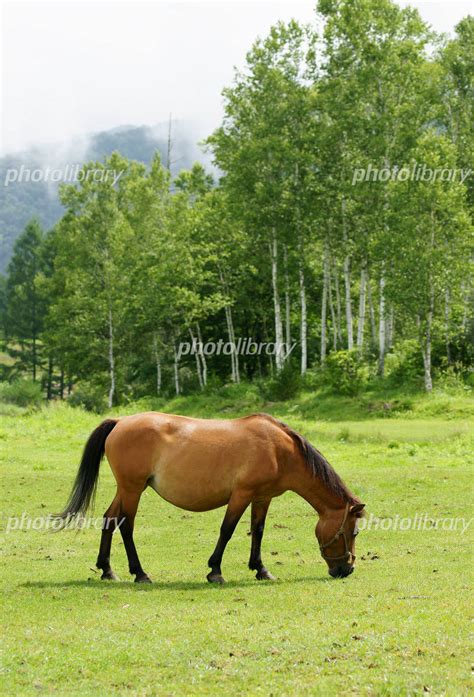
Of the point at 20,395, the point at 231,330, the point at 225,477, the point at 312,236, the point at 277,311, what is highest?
the point at 312,236

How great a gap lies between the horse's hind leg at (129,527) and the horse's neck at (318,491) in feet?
7.58

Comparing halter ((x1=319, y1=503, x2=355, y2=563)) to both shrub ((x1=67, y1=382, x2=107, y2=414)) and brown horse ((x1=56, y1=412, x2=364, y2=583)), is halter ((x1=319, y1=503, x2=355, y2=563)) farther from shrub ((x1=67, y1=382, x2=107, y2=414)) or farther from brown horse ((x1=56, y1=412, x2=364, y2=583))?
shrub ((x1=67, y1=382, x2=107, y2=414))

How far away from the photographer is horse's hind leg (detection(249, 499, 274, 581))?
439 inches

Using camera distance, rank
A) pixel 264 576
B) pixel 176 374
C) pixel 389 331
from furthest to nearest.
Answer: pixel 176 374
pixel 389 331
pixel 264 576

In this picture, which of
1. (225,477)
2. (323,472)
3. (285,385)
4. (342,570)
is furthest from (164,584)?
(285,385)

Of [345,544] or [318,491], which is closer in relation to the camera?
[345,544]

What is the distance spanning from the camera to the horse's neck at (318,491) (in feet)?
36.5

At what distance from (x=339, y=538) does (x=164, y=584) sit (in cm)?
253

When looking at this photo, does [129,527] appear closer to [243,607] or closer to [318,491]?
[243,607]

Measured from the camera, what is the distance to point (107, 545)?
11.1 metres

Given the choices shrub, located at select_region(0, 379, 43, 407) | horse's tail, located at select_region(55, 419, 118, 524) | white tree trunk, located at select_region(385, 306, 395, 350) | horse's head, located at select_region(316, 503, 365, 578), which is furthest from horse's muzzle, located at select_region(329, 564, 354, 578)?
shrub, located at select_region(0, 379, 43, 407)

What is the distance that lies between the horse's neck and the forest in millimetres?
25895

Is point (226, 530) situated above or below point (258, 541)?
above

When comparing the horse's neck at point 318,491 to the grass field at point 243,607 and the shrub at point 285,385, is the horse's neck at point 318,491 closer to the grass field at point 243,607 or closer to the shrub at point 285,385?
the grass field at point 243,607
